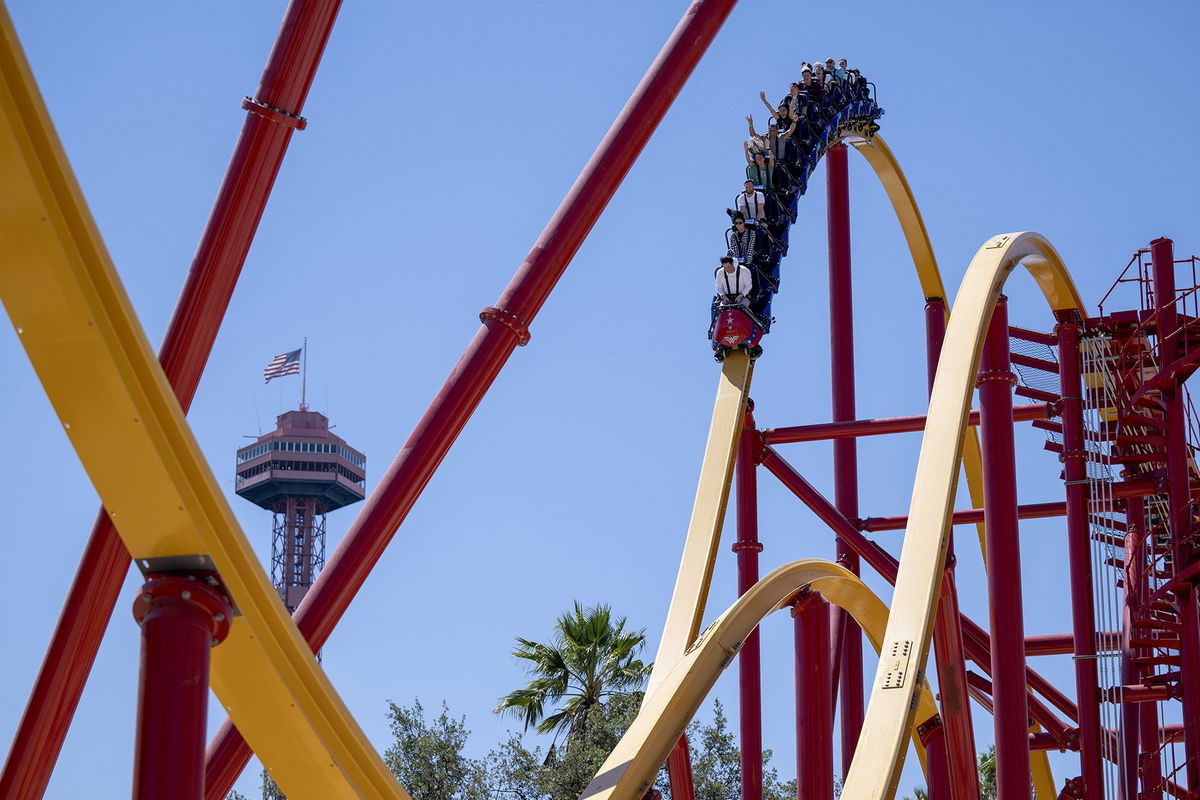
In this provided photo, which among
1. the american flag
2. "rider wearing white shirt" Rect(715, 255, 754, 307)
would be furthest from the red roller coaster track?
the american flag

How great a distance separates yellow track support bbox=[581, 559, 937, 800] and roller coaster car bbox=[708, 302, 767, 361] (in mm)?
1288

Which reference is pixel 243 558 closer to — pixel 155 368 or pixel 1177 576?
pixel 155 368

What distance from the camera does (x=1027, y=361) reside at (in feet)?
39.7

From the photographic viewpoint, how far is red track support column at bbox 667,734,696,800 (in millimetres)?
9484

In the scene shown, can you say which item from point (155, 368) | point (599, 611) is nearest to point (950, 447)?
point (155, 368)

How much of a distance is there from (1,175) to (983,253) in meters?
6.85

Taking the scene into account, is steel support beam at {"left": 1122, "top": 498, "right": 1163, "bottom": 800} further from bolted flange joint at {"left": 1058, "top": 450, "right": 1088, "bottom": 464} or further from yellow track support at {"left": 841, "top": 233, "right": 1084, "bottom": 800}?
yellow track support at {"left": 841, "top": 233, "right": 1084, "bottom": 800}

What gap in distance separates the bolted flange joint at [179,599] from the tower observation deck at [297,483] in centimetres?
5496

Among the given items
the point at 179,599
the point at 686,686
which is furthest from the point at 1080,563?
the point at 179,599

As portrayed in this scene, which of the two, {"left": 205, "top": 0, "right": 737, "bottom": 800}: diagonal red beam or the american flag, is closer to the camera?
{"left": 205, "top": 0, "right": 737, "bottom": 800}: diagonal red beam

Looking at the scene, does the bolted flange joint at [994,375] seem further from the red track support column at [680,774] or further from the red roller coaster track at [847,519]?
the red track support column at [680,774]

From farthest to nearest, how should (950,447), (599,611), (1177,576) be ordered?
(599,611), (1177,576), (950,447)

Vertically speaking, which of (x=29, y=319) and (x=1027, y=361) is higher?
(x=1027, y=361)

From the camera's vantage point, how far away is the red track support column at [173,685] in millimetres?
3658
